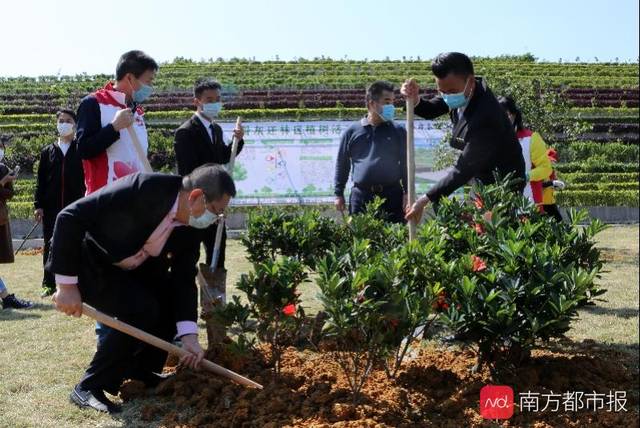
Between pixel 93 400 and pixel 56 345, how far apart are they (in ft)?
4.74

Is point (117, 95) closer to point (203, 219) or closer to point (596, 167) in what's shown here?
point (203, 219)

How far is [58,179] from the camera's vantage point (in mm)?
6605

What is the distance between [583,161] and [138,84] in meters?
14.9

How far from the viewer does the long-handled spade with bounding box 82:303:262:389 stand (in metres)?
3.49

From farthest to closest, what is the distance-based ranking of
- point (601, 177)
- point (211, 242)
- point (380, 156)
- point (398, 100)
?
point (601, 177), point (398, 100), point (380, 156), point (211, 242)

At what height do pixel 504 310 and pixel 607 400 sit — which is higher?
pixel 504 310

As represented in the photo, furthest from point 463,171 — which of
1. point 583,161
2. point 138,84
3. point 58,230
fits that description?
point 583,161

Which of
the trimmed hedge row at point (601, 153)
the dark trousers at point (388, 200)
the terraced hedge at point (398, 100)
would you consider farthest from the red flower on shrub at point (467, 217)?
the trimmed hedge row at point (601, 153)

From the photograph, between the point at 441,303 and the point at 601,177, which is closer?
the point at 441,303

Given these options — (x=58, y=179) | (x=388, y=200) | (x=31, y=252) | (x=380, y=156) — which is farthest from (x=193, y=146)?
(x=31, y=252)

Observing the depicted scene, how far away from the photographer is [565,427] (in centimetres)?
331

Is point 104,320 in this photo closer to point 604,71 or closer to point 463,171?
point 463,171

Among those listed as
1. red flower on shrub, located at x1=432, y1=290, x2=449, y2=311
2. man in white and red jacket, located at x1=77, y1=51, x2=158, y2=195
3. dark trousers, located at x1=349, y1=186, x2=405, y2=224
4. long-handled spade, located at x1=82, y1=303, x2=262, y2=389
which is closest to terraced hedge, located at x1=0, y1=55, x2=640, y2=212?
dark trousers, located at x1=349, y1=186, x2=405, y2=224

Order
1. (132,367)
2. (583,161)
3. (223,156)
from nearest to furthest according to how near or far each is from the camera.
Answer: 1. (132,367)
2. (223,156)
3. (583,161)
